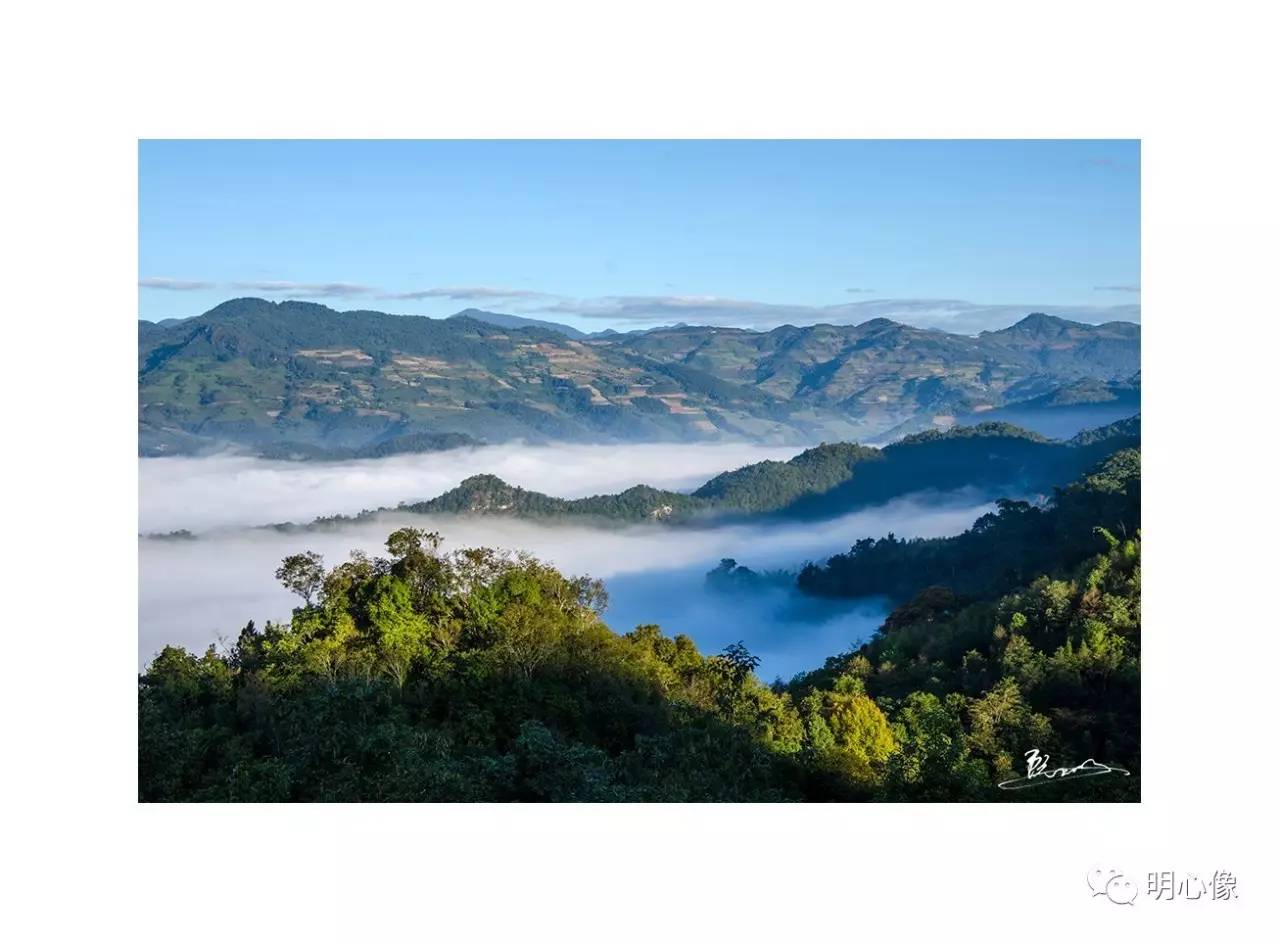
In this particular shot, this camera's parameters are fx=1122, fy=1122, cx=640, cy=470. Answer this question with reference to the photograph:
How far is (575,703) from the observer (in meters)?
8.55

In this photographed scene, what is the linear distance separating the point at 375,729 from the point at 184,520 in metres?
3.71

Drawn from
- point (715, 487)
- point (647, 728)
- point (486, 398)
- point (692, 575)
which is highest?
point (486, 398)

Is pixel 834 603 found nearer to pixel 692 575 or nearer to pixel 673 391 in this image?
pixel 692 575

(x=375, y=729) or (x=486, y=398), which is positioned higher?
(x=486, y=398)

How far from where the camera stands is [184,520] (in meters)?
10.1
